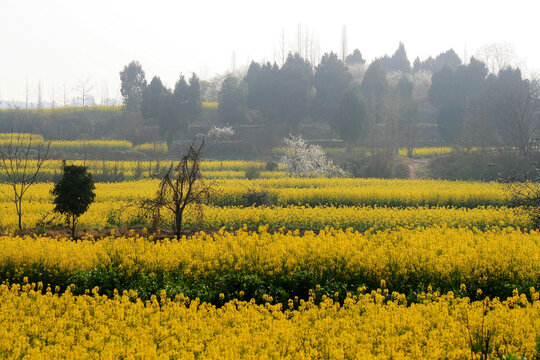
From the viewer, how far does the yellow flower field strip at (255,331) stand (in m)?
5.83

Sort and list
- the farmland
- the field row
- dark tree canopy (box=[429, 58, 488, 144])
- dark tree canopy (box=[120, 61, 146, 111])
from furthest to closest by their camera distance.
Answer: dark tree canopy (box=[120, 61, 146, 111]) → dark tree canopy (box=[429, 58, 488, 144]) → the field row → the farmland

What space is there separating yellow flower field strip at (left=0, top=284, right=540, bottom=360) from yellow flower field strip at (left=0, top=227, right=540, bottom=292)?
6.40 feet

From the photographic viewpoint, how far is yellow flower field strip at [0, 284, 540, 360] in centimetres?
583

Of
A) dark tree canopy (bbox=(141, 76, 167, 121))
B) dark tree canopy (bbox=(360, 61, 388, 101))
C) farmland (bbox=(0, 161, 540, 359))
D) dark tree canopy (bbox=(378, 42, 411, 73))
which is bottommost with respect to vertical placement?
farmland (bbox=(0, 161, 540, 359))

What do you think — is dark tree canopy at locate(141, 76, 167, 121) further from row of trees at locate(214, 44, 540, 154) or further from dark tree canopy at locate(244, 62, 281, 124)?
dark tree canopy at locate(244, 62, 281, 124)

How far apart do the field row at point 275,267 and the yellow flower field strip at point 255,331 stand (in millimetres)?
1459

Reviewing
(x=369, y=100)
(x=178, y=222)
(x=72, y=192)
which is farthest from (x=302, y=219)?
(x=369, y=100)

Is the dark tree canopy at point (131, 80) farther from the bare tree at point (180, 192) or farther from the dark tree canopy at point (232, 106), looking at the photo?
the bare tree at point (180, 192)

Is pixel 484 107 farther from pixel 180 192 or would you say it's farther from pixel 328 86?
pixel 180 192

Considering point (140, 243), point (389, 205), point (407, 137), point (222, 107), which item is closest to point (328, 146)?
point (407, 137)

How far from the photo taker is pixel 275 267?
33.2 ft

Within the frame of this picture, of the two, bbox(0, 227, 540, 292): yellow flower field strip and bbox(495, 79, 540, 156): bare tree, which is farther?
bbox(495, 79, 540, 156): bare tree

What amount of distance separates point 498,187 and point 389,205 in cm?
714

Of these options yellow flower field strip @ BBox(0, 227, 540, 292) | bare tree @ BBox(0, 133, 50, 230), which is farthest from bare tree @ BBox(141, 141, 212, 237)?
bare tree @ BBox(0, 133, 50, 230)
